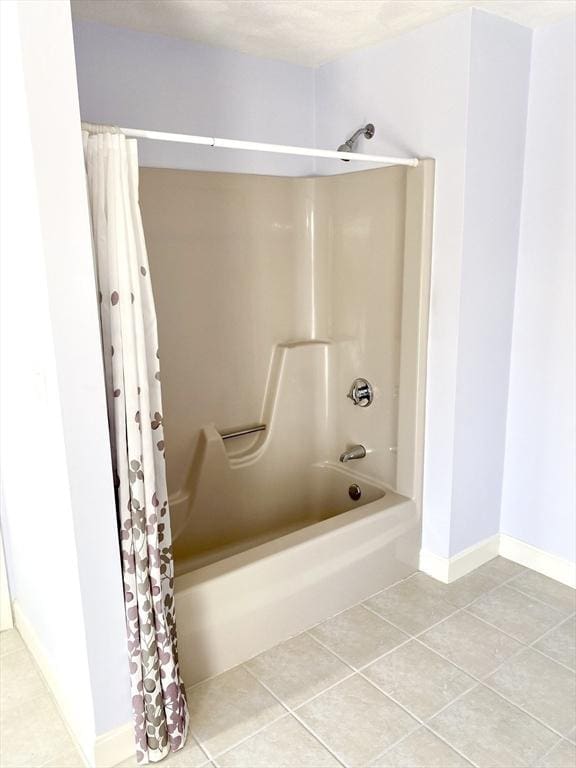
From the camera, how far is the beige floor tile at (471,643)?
212cm

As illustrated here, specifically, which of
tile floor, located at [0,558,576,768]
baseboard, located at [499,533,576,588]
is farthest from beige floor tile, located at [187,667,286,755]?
baseboard, located at [499,533,576,588]

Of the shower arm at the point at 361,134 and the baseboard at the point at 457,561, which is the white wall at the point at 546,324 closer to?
the baseboard at the point at 457,561

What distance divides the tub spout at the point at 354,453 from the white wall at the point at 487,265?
46cm

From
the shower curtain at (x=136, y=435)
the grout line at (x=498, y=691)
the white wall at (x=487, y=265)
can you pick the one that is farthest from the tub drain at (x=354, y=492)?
the shower curtain at (x=136, y=435)

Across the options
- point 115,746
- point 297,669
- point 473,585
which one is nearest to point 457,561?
point 473,585

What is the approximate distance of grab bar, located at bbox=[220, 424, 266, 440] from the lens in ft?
9.23

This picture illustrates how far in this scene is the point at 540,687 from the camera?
78.9 inches

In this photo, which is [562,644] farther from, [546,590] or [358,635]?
[358,635]

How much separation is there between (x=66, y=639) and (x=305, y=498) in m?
1.45

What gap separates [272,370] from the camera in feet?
9.61

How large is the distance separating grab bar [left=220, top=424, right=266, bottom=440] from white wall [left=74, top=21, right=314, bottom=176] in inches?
46.1

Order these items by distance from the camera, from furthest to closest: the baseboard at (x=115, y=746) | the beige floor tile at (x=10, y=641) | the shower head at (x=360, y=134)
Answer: the shower head at (x=360, y=134) → the beige floor tile at (x=10, y=641) → the baseboard at (x=115, y=746)

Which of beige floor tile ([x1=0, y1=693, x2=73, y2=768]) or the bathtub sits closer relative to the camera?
beige floor tile ([x1=0, y1=693, x2=73, y2=768])

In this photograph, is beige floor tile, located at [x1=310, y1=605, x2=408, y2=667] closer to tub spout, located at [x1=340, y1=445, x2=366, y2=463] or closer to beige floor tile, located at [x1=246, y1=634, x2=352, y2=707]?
beige floor tile, located at [x1=246, y1=634, x2=352, y2=707]
